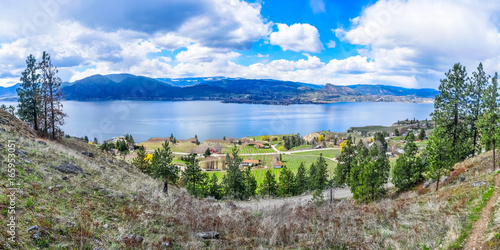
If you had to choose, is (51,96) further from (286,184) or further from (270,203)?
(286,184)

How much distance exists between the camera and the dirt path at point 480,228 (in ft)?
24.8

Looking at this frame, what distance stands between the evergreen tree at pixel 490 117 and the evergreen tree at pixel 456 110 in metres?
1.88

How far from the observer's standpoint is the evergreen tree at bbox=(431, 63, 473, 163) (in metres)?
25.7

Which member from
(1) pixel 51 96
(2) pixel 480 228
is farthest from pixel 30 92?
(2) pixel 480 228

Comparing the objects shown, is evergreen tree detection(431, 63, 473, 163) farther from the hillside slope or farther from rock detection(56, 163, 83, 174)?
rock detection(56, 163, 83, 174)

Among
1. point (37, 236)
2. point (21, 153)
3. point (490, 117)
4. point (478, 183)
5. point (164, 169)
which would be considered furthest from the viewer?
point (164, 169)

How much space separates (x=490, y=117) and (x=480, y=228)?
58.6 feet

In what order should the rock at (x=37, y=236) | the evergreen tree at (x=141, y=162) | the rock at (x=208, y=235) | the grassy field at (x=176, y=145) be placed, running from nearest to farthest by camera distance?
the rock at (x=37, y=236), the rock at (x=208, y=235), the evergreen tree at (x=141, y=162), the grassy field at (x=176, y=145)

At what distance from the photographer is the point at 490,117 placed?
21.1 meters

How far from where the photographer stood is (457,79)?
25.8 meters

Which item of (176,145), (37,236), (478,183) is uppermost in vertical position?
(37,236)

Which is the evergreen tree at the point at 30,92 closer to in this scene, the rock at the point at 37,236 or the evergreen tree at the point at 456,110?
the rock at the point at 37,236

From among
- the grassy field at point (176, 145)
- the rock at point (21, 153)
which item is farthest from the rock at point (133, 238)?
the grassy field at point (176, 145)

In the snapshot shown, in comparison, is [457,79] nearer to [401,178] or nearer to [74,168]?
[401,178]
